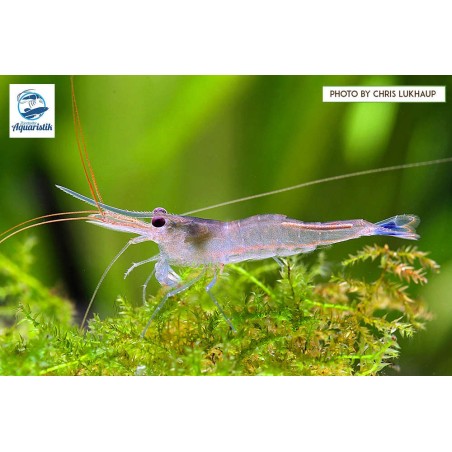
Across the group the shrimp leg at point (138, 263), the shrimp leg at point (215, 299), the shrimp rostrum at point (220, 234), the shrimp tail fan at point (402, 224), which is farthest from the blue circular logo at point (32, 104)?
the shrimp tail fan at point (402, 224)

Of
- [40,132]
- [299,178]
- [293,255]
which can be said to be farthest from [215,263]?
[40,132]

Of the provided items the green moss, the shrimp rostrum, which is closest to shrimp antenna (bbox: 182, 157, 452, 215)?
the shrimp rostrum

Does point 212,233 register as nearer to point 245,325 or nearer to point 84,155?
point 245,325

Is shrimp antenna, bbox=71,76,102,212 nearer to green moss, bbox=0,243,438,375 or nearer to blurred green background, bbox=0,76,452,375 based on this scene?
blurred green background, bbox=0,76,452,375

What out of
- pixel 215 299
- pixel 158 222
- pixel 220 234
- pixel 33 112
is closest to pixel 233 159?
pixel 220 234

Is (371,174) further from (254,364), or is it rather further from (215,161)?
(254,364)

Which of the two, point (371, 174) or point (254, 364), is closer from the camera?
point (254, 364)
